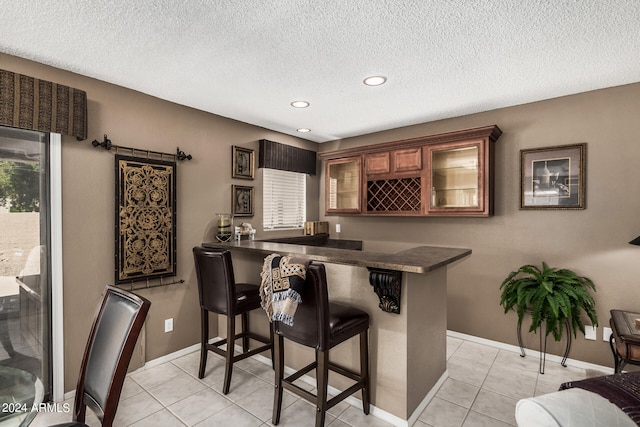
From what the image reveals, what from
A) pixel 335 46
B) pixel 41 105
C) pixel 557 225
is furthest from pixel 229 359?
pixel 557 225

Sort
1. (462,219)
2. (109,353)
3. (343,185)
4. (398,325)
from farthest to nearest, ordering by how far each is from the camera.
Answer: (343,185)
(462,219)
(398,325)
(109,353)

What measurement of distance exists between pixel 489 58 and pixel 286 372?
2.91 m

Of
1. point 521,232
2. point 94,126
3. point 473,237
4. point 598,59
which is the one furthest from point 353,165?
point 94,126

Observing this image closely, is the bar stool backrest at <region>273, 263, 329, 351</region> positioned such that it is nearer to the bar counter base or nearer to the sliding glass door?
the bar counter base

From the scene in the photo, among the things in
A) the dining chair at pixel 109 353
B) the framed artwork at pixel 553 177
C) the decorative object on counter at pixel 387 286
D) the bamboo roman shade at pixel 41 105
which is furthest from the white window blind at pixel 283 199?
the framed artwork at pixel 553 177

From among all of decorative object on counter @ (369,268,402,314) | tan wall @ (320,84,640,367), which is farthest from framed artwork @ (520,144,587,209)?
decorative object on counter @ (369,268,402,314)

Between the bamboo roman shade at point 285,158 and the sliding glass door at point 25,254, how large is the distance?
2.07m

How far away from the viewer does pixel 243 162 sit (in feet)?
12.2

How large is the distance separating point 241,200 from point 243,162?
45cm

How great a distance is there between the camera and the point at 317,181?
484 centimetres

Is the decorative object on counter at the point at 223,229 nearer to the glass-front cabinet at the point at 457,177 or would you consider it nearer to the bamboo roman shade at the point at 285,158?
the bamboo roman shade at the point at 285,158

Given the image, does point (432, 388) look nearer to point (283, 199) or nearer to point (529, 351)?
point (529, 351)

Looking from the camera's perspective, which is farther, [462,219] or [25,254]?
[462,219]

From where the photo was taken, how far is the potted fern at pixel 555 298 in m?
2.62
